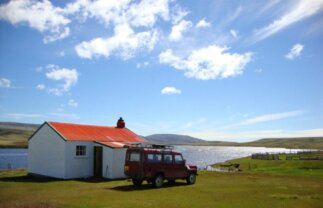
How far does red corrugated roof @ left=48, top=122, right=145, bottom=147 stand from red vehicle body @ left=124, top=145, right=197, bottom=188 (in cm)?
690

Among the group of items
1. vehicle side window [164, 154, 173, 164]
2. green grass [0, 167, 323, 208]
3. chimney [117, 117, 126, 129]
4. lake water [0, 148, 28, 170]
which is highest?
chimney [117, 117, 126, 129]

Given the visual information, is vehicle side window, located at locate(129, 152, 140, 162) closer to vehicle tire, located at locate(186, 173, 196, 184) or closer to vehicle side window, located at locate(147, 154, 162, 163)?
vehicle side window, located at locate(147, 154, 162, 163)

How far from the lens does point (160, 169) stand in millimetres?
25203

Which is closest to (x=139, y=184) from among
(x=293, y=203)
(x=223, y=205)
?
(x=223, y=205)

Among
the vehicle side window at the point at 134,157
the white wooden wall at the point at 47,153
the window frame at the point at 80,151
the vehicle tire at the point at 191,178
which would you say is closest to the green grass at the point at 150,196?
the vehicle side window at the point at 134,157

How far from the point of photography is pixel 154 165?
24.7 metres

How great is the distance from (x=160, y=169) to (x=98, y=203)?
8.27m

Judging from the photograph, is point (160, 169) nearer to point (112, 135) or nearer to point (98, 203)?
point (98, 203)

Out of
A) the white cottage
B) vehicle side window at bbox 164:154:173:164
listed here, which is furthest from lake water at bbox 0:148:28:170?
vehicle side window at bbox 164:154:173:164

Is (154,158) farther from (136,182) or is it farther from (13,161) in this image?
(13,161)

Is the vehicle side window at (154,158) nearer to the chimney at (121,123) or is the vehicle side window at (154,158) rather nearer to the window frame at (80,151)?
the window frame at (80,151)

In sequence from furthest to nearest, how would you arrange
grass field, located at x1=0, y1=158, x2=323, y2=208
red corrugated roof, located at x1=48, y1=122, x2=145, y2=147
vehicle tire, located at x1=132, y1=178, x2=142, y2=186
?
red corrugated roof, located at x1=48, y1=122, x2=145, y2=147 < vehicle tire, located at x1=132, y1=178, x2=142, y2=186 < grass field, located at x1=0, y1=158, x2=323, y2=208

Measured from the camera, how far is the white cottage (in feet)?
99.3

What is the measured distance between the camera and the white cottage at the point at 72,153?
30.3m
